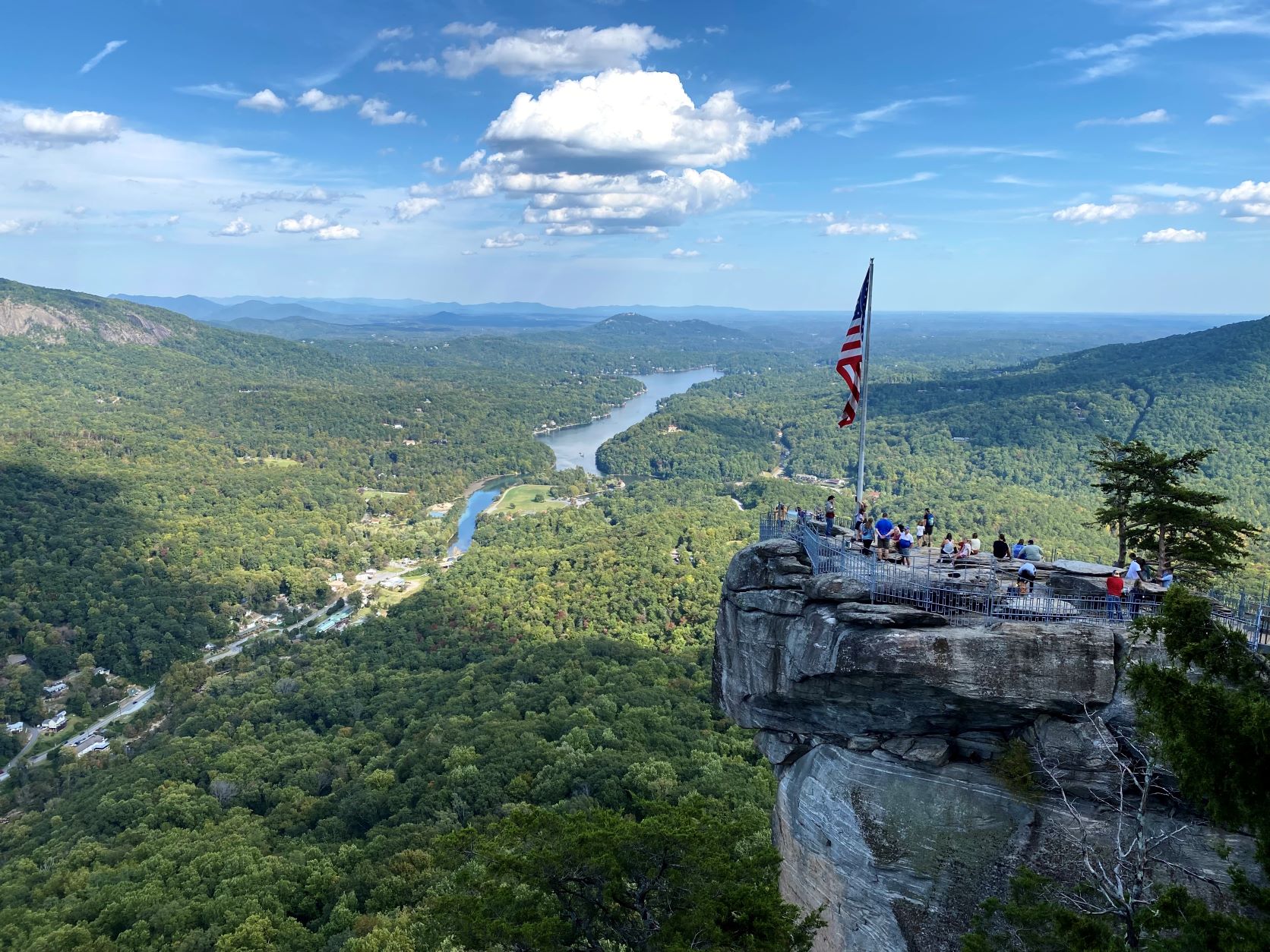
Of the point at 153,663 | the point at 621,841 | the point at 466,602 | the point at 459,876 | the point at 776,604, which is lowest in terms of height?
the point at 153,663

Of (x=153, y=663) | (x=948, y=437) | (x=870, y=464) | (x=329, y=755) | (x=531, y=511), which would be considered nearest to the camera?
(x=329, y=755)

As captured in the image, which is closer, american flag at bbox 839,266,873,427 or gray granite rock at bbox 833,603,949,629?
gray granite rock at bbox 833,603,949,629

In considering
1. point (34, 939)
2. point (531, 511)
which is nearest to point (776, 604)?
point (34, 939)

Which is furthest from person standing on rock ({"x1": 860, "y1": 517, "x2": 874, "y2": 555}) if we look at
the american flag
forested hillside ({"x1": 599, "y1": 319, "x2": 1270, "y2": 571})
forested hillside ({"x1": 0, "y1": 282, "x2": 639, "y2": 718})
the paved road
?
forested hillside ({"x1": 599, "y1": 319, "x2": 1270, "y2": 571})

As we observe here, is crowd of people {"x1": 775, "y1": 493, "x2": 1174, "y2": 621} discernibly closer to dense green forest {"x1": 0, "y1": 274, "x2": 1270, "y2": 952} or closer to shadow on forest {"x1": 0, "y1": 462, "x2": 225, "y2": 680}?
dense green forest {"x1": 0, "y1": 274, "x2": 1270, "y2": 952}

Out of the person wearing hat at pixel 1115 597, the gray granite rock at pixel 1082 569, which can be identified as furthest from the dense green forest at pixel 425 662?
the gray granite rock at pixel 1082 569

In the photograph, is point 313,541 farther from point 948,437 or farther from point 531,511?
point 948,437
